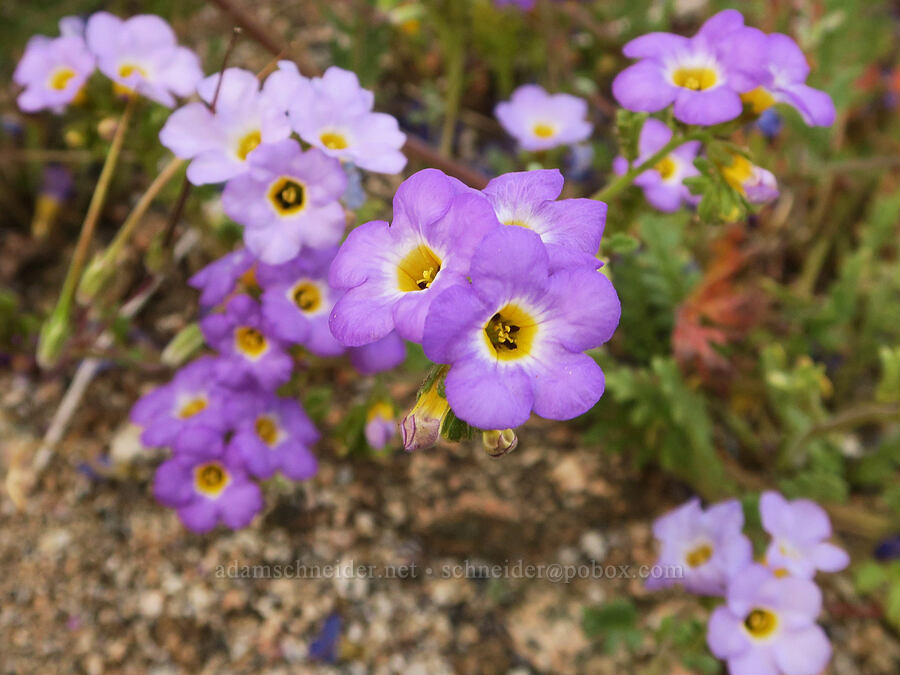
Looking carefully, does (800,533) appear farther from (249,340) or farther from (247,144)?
(247,144)

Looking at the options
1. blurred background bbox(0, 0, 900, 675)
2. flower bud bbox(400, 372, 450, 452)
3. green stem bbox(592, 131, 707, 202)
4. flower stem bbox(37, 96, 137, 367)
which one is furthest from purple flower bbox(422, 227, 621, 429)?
flower stem bbox(37, 96, 137, 367)

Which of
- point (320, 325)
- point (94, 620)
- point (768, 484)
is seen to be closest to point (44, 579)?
point (94, 620)

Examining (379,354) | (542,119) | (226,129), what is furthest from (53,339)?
(542,119)

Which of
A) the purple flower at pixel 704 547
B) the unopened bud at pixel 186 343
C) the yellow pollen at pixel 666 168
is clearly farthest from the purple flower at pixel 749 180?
the unopened bud at pixel 186 343

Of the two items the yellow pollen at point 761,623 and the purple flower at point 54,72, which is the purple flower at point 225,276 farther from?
the yellow pollen at point 761,623

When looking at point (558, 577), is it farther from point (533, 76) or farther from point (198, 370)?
point (533, 76)

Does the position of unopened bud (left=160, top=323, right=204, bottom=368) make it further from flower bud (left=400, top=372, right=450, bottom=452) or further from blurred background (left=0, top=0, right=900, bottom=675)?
flower bud (left=400, top=372, right=450, bottom=452)
